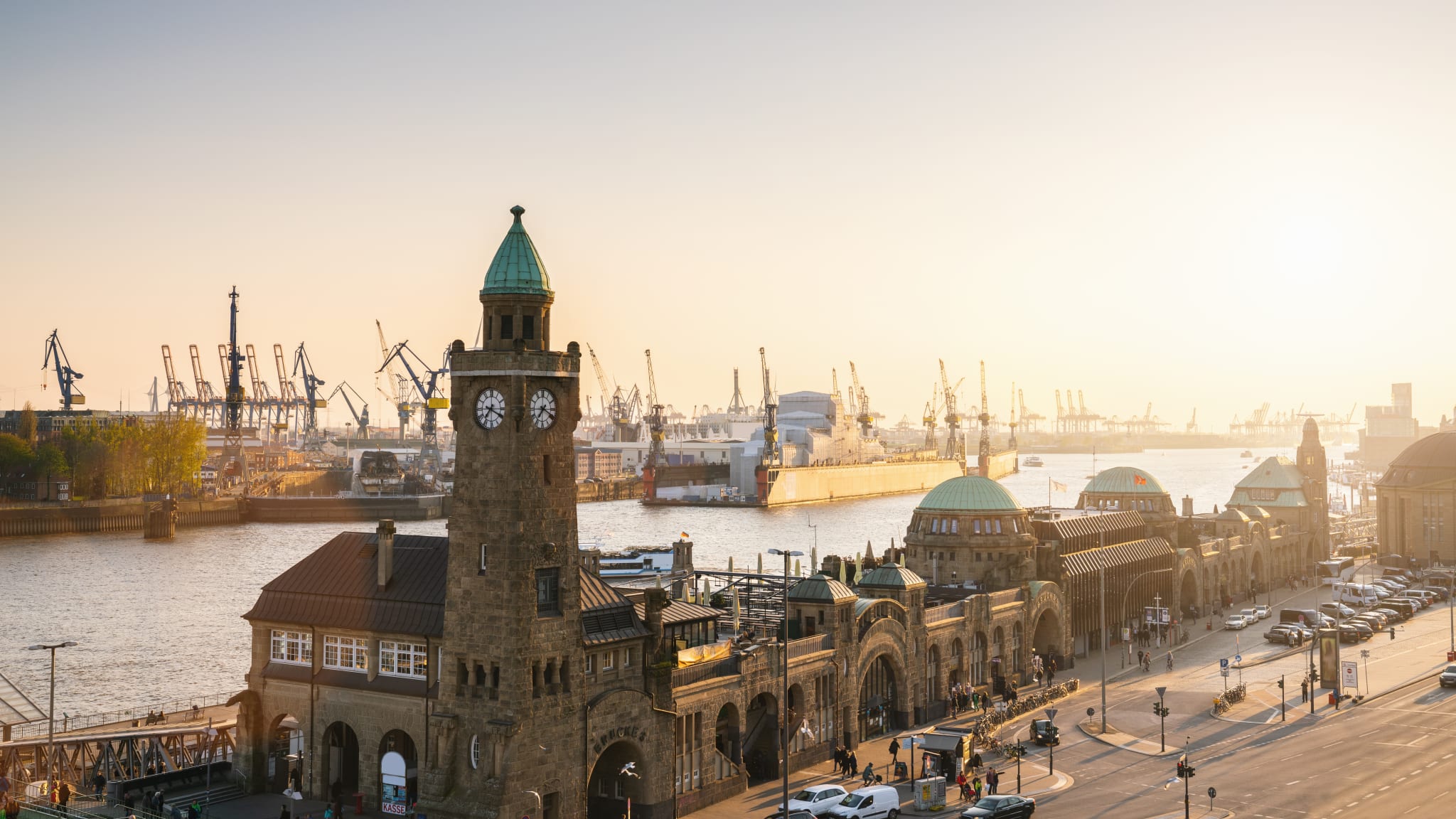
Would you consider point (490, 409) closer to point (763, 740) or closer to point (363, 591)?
point (363, 591)

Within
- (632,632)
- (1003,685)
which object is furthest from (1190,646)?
(632,632)

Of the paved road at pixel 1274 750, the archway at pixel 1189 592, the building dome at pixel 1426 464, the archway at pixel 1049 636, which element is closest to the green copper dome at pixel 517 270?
the paved road at pixel 1274 750

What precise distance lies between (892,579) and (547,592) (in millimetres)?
29105

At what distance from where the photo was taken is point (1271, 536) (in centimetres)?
14262

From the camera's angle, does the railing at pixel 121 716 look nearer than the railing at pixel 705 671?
No

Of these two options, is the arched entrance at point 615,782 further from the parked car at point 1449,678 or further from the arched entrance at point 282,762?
the parked car at point 1449,678

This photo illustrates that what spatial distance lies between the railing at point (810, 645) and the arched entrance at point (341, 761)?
66.3 ft

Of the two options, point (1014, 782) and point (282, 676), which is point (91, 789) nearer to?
point (282, 676)

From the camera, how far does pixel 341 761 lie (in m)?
52.2

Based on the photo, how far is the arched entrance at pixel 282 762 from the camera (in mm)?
51938

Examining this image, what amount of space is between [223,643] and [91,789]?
1953 inches

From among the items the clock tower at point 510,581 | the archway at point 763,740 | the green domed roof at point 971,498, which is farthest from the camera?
the green domed roof at point 971,498

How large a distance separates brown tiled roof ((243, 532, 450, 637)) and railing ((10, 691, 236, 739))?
46.9 feet

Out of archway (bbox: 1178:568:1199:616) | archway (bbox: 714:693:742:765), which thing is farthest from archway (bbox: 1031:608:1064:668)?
archway (bbox: 714:693:742:765)
